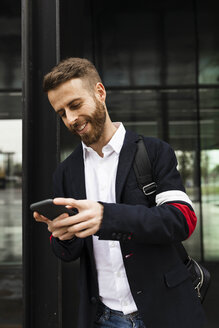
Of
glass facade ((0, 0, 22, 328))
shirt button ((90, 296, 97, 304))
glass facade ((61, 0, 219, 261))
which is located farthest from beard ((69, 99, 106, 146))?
glass facade ((61, 0, 219, 261))

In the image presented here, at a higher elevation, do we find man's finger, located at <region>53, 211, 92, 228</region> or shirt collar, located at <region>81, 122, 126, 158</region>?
shirt collar, located at <region>81, 122, 126, 158</region>

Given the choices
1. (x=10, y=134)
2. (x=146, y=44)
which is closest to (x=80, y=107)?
(x=146, y=44)

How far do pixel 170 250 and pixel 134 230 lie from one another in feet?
1.09

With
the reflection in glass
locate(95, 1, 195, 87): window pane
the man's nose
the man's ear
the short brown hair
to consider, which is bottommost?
the reflection in glass

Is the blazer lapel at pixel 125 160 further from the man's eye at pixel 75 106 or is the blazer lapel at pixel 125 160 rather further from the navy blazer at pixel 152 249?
the man's eye at pixel 75 106

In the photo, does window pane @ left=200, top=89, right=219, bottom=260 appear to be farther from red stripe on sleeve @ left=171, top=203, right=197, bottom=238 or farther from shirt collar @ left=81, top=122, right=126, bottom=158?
red stripe on sleeve @ left=171, top=203, right=197, bottom=238

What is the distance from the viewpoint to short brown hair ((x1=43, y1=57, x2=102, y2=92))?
1472 millimetres

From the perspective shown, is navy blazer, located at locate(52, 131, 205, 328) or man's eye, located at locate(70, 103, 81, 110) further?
man's eye, located at locate(70, 103, 81, 110)

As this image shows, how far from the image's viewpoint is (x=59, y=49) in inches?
111

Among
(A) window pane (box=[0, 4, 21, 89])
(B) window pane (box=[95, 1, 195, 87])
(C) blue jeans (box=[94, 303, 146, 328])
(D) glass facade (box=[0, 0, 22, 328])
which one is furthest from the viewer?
(A) window pane (box=[0, 4, 21, 89])

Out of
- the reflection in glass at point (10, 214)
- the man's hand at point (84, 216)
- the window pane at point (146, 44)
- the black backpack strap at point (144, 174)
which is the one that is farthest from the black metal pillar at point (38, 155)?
the reflection in glass at point (10, 214)

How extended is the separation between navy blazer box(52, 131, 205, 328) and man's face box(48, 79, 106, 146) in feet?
0.57

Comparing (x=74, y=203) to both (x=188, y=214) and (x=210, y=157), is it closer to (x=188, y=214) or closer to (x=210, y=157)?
(x=188, y=214)

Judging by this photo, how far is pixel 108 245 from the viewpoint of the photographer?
159cm
